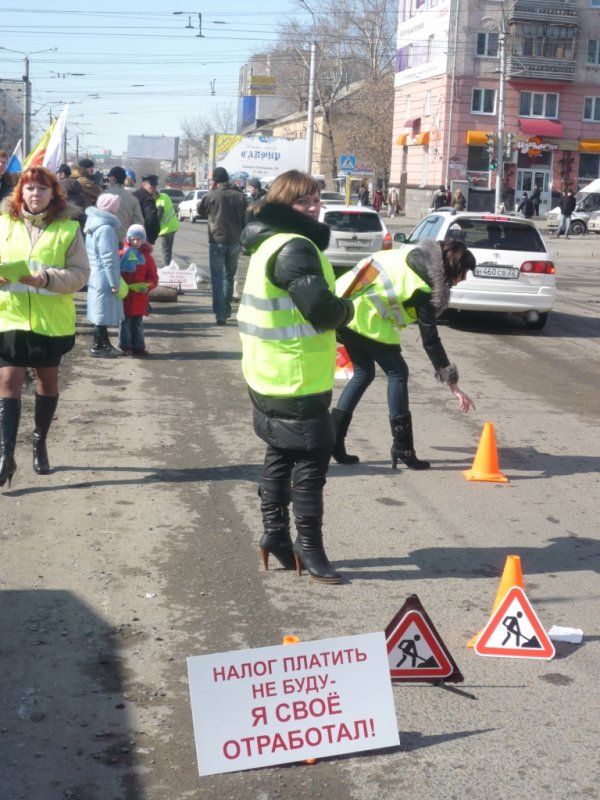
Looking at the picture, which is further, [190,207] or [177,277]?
[190,207]

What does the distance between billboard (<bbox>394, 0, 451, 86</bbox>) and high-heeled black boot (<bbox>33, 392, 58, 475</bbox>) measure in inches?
2050

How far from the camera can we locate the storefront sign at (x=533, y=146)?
55250 millimetres

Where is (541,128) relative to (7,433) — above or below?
above

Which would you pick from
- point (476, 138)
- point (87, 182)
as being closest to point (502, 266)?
point (87, 182)

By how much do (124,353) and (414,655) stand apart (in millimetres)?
8489

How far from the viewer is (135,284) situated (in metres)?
11.9

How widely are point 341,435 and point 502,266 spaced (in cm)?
797

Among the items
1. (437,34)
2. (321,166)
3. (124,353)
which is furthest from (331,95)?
(124,353)

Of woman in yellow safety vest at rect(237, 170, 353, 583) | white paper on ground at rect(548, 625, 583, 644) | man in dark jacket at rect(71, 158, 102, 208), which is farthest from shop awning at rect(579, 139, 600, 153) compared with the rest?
white paper on ground at rect(548, 625, 583, 644)

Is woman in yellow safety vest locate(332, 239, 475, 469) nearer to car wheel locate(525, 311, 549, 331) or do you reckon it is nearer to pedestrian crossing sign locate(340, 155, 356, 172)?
car wheel locate(525, 311, 549, 331)

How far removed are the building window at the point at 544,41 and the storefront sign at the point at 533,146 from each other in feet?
13.9

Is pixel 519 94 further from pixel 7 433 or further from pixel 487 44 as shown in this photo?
pixel 7 433

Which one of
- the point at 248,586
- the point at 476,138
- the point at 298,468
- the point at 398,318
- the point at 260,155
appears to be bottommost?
the point at 248,586

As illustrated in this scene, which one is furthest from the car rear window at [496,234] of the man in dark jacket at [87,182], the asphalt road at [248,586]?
the asphalt road at [248,586]
